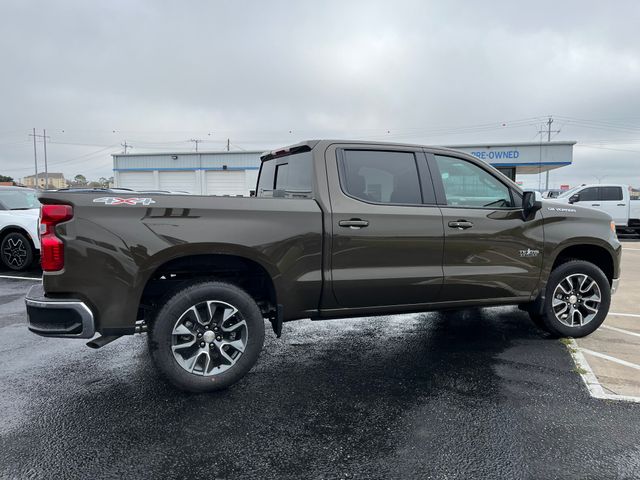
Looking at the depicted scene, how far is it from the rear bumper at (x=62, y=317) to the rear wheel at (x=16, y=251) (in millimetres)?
6593

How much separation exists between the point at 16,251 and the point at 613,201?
17650 millimetres

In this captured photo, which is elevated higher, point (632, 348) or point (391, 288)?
point (391, 288)

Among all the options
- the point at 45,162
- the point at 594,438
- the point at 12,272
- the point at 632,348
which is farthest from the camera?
the point at 45,162

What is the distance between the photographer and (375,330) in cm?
511

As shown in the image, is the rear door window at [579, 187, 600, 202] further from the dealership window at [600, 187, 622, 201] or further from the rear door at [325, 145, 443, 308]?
the rear door at [325, 145, 443, 308]

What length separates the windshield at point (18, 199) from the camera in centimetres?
902

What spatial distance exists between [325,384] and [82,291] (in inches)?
76.5

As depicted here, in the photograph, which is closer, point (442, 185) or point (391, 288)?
point (391, 288)

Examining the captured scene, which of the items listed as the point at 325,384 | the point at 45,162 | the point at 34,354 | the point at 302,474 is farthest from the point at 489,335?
the point at 45,162

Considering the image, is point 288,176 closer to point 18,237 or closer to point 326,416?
point 326,416

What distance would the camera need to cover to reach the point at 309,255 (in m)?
3.55

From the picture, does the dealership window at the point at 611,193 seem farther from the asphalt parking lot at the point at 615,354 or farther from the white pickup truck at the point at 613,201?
the asphalt parking lot at the point at 615,354

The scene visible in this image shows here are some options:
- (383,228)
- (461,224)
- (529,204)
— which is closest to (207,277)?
(383,228)

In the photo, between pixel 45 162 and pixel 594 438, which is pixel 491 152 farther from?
pixel 45 162
